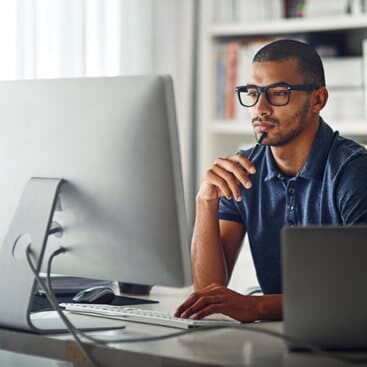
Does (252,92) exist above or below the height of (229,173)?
above

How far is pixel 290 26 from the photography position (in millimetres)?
3445

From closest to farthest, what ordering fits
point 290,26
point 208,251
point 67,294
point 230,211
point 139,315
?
point 139,315 → point 67,294 → point 208,251 → point 230,211 → point 290,26

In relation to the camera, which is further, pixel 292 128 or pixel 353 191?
pixel 292 128

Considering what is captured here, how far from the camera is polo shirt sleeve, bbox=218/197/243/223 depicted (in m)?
2.28

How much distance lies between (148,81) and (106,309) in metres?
0.48

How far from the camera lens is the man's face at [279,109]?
206cm

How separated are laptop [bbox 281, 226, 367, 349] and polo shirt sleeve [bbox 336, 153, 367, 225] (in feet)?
2.05

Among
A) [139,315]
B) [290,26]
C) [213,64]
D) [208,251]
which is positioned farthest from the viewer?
[213,64]

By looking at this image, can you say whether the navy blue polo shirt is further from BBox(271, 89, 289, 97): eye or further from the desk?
the desk

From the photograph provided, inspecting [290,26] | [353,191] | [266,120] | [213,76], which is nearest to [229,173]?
[266,120]

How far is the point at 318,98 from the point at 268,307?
2.16ft

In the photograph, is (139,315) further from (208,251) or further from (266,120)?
(266,120)

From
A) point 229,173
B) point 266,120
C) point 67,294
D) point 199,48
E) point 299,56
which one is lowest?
point 67,294

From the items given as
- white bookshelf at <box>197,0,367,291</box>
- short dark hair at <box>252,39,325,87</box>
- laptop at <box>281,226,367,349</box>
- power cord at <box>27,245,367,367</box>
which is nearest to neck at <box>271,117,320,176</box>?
short dark hair at <box>252,39,325,87</box>
